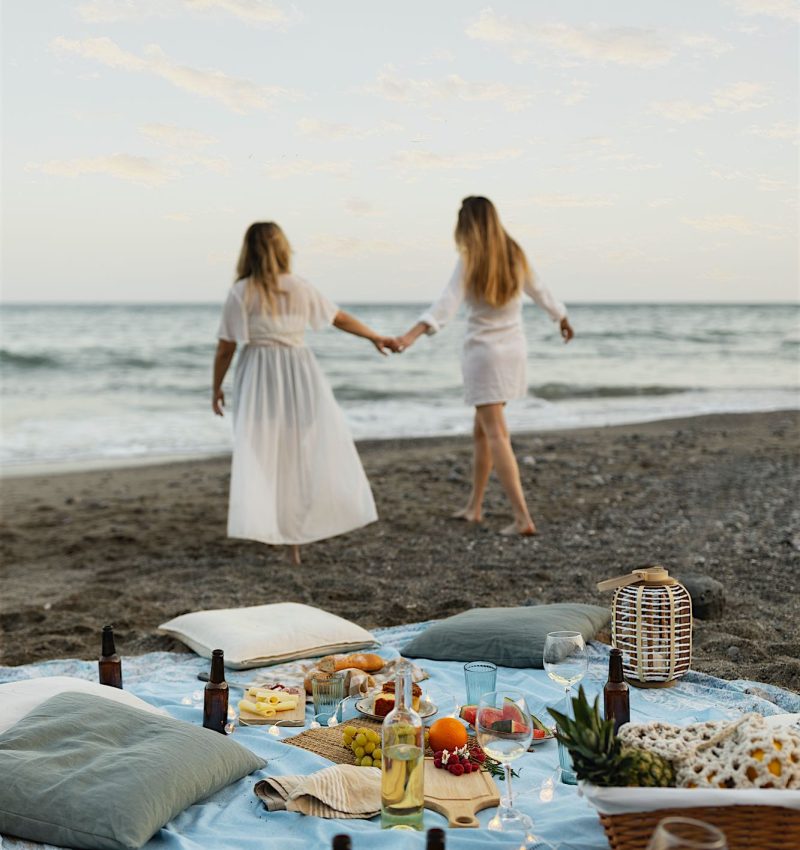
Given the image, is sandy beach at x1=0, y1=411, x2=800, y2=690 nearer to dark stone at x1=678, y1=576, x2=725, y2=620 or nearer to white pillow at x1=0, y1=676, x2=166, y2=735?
dark stone at x1=678, y1=576, x2=725, y2=620

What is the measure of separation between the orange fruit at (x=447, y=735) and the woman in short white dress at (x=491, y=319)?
12.9ft

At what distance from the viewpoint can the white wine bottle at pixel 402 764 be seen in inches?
104

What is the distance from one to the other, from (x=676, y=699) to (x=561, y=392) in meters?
16.0

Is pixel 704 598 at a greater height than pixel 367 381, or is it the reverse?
pixel 367 381

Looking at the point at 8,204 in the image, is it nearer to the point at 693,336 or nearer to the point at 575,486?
the point at 575,486

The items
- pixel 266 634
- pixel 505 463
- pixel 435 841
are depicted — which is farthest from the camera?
pixel 505 463

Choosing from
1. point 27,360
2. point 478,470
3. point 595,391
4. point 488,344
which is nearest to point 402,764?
point 488,344

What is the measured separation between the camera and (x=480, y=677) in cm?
342

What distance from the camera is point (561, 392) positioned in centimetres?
1973

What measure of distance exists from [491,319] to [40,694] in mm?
4416

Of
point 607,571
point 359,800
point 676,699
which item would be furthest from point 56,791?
point 607,571

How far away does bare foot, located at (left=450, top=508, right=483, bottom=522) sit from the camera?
7.67m

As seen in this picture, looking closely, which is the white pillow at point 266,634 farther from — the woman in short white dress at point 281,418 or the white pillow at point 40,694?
the woman in short white dress at point 281,418

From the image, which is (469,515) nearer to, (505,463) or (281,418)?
(505,463)
